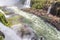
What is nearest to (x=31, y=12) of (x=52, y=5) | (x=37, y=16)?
(x=37, y=16)

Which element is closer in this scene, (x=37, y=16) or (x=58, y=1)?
(x=37, y=16)

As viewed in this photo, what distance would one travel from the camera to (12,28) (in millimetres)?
9969

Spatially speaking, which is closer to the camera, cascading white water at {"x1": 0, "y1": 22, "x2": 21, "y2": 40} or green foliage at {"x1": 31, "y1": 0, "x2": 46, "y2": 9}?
cascading white water at {"x1": 0, "y1": 22, "x2": 21, "y2": 40}

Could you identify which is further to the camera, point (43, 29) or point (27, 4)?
point (27, 4)

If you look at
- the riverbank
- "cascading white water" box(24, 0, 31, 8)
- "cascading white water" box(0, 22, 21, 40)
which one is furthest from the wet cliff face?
"cascading white water" box(0, 22, 21, 40)

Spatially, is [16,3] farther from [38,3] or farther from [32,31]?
[32,31]

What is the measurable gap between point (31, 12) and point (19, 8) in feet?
4.45

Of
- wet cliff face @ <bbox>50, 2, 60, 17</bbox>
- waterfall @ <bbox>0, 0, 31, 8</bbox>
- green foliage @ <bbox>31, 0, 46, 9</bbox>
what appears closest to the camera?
wet cliff face @ <bbox>50, 2, 60, 17</bbox>

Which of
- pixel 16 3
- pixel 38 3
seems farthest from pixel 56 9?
pixel 16 3

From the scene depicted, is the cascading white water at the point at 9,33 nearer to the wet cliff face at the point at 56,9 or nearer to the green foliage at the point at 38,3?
the wet cliff face at the point at 56,9

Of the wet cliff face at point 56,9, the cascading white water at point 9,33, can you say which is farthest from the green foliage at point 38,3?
the cascading white water at point 9,33

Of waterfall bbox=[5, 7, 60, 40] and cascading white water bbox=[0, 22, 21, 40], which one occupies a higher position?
cascading white water bbox=[0, 22, 21, 40]

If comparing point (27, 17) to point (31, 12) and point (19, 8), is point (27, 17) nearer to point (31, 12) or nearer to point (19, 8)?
point (31, 12)

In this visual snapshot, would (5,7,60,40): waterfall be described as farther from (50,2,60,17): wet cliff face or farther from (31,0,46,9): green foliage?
(31,0,46,9): green foliage
